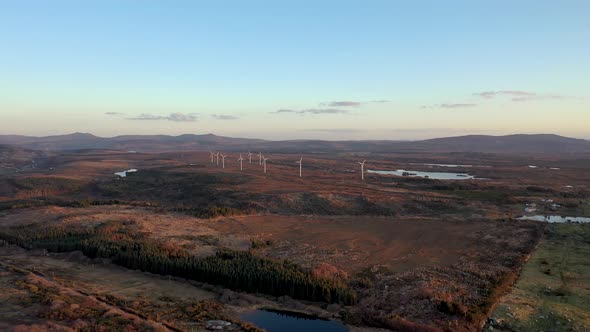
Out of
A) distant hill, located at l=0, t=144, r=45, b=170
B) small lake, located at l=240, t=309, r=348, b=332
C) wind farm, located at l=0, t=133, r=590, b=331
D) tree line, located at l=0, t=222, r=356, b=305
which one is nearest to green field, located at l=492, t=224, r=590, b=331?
wind farm, located at l=0, t=133, r=590, b=331

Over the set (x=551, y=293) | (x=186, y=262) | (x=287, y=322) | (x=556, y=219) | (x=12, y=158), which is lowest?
(x=287, y=322)

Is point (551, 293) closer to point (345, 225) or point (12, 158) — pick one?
point (345, 225)

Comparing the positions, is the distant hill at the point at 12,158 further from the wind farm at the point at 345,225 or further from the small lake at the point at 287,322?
the small lake at the point at 287,322

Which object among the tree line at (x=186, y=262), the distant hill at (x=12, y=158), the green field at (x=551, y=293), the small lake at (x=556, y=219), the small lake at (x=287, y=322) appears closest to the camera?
the green field at (x=551, y=293)

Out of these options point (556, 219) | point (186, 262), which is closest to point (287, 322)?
point (186, 262)

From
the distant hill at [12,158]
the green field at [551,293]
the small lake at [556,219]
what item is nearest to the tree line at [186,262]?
the green field at [551,293]
